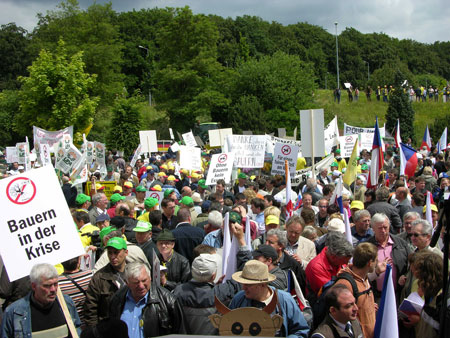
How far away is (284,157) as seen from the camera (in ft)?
43.2

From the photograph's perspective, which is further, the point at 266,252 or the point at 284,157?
the point at 284,157

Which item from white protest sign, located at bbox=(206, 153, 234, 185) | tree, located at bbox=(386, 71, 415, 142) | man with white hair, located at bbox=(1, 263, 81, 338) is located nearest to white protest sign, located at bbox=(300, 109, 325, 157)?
white protest sign, located at bbox=(206, 153, 234, 185)

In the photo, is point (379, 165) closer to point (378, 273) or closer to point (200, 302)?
point (378, 273)

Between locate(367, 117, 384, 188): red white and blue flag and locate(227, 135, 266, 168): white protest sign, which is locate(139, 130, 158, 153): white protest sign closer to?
locate(227, 135, 266, 168): white protest sign

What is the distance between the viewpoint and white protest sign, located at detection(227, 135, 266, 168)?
14.4 m

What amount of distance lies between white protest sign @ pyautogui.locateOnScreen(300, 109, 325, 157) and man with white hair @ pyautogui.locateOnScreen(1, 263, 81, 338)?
8267 millimetres

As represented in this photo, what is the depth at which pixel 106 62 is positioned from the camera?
169ft

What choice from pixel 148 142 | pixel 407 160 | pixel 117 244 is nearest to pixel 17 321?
pixel 117 244

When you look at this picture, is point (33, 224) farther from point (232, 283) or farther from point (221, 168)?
point (221, 168)

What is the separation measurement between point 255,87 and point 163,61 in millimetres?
10903

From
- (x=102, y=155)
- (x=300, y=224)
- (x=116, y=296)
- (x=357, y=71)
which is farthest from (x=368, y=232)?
(x=357, y=71)

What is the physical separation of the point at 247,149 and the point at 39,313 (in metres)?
10.3

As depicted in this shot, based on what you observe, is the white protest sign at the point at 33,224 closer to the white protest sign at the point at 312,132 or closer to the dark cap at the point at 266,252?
the dark cap at the point at 266,252

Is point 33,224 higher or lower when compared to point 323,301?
higher
